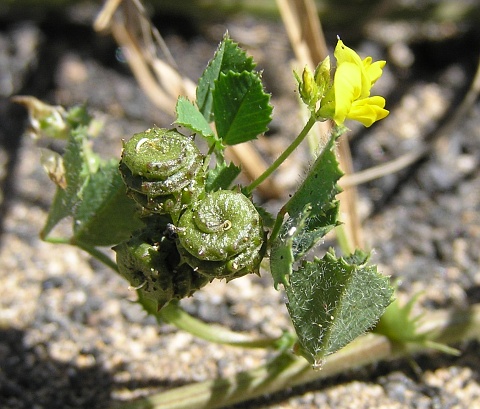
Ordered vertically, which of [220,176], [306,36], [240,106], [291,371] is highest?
[306,36]

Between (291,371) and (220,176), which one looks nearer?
(220,176)

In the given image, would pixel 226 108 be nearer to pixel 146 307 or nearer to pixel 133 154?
pixel 133 154

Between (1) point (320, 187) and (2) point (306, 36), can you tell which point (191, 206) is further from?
(2) point (306, 36)

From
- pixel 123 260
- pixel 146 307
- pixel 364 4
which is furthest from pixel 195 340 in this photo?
pixel 364 4

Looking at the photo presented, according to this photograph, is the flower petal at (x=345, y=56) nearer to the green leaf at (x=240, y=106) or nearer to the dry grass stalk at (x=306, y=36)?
the green leaf at (x=240, y=106)

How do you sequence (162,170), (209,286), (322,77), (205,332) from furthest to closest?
1. (209,286)
2. (205,332)
3. (322,77)
4. (162,170)

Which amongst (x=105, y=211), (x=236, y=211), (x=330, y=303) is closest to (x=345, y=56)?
(x=236, y=211)

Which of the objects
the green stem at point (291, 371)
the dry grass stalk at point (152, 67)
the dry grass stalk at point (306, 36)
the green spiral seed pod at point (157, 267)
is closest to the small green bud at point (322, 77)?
the green spiral seed pod at point (157, 267)
